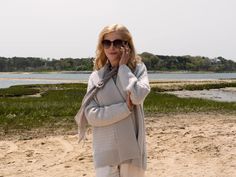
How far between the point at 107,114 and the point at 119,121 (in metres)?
0.14

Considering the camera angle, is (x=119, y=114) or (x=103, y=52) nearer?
(x=119, y=114)

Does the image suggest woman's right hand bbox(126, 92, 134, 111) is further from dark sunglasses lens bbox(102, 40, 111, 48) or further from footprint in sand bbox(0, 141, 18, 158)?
footprint in sand bbox(0, 141, 18, 158)

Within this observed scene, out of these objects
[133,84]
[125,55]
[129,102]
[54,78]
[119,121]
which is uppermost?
[125,55]

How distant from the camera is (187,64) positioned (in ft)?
598

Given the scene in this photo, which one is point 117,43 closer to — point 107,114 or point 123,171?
point 107,114

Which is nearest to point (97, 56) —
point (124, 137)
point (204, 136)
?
point (124, 137)

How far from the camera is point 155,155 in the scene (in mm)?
9141

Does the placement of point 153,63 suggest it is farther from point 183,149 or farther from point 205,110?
point 183,149

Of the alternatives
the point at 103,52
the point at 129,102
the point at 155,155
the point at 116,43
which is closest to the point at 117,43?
the point at 116,43

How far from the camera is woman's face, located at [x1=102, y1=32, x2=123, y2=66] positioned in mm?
3619

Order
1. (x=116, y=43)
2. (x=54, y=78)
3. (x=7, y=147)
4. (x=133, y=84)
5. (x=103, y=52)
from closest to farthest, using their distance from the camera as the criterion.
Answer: (x=133, y=84), (x=116, y=43), (x=103, y=52), (x=7, y=147), (x=54, y=78)

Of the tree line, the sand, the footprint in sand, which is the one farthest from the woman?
the tree line

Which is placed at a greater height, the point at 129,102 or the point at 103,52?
the point at 103,52

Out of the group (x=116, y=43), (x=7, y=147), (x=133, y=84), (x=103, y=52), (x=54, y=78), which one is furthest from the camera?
(x=54, y=78)
